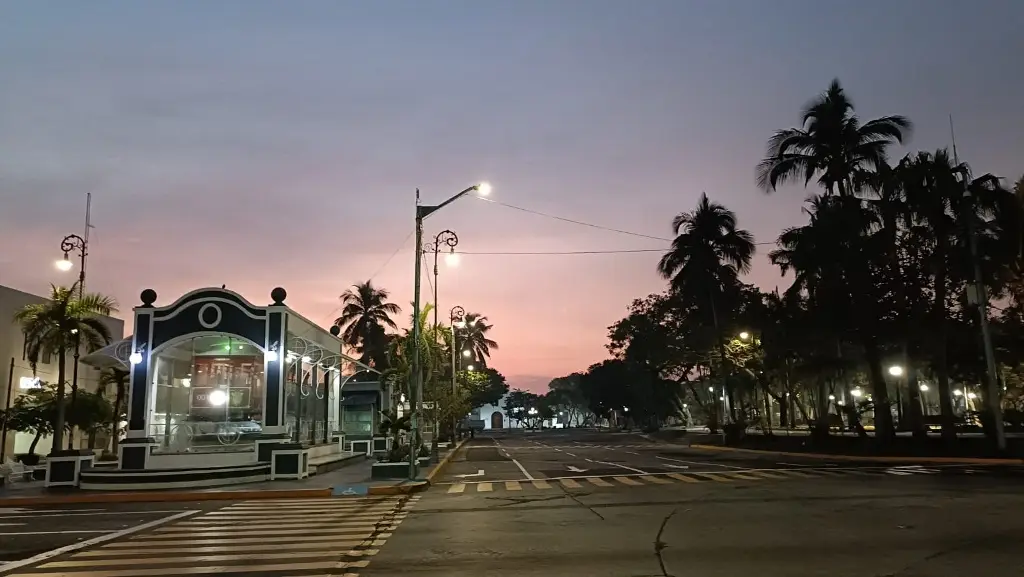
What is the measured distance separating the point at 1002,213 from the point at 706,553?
2713cm

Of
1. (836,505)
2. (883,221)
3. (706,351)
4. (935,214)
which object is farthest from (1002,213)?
(706,351)

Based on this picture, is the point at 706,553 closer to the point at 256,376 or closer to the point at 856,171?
the point at 256,376

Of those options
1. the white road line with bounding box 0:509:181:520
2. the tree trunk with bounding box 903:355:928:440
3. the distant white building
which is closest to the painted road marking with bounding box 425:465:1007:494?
the white road line with bounding box 0:509:181:520

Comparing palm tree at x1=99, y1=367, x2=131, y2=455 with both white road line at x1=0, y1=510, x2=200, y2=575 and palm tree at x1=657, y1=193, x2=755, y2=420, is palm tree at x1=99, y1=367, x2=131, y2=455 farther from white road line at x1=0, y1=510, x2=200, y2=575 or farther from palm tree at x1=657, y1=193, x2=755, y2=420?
palm tree at x1=657, y1=193, x2=755, y2=420

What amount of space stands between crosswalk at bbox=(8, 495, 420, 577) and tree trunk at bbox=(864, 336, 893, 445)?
24.9 meters

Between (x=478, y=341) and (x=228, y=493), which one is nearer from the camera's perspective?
(x=228, y=493)

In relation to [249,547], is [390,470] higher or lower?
higher

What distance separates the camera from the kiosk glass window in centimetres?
2608

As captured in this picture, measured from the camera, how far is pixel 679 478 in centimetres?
2239

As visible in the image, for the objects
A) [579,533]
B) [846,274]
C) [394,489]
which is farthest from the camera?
[846,274]

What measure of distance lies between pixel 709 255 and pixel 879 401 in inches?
681

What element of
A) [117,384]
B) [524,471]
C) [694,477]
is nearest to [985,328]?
[694,477]

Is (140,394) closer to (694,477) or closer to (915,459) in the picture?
(694,477)

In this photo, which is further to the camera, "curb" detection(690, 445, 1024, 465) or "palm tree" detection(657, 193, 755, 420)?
"palm tree" detection(657, 193, 755, 420)
